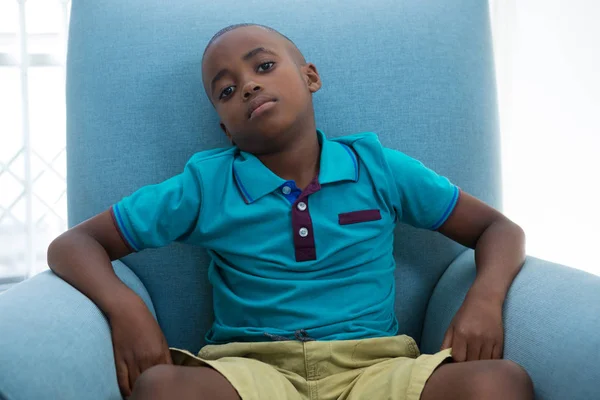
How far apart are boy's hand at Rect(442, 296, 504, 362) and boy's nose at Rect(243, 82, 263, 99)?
0.41m

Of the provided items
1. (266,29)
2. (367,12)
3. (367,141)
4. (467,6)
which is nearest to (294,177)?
(367,141)

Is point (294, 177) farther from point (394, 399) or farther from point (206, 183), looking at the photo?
point (394, 399)

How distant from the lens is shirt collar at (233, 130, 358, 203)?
96 centimetres

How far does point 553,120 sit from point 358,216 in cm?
76

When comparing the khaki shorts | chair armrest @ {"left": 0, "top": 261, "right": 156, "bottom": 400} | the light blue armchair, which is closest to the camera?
chair armrest @ {"left": 0, "top": 261, "right": 156, "bottom": 400}

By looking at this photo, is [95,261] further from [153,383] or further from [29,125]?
[29,125]

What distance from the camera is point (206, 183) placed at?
0.97 metres

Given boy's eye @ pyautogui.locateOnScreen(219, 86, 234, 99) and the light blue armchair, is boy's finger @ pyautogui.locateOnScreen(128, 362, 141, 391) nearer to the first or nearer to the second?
the light blue armchair

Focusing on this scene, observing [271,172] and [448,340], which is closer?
[448,340]

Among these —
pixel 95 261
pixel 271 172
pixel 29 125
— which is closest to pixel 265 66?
pixel 271 172

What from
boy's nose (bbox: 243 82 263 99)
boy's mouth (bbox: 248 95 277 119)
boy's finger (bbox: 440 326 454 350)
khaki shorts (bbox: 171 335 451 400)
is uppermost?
boy's nose (bbox: 243 82 263 99)

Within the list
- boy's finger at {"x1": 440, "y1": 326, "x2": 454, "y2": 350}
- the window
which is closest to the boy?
boy's finger at {"x1": 440, "y1": 326, "x2": 454, "y2": 350}

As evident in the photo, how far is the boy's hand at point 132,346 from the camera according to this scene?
2.72ft

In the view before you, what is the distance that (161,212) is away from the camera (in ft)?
3.11
